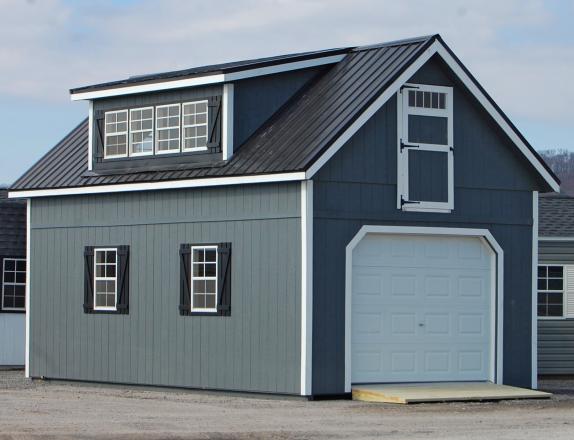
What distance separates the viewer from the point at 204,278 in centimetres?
2447

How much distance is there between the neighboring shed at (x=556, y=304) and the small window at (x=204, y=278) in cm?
920

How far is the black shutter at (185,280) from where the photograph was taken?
24.7 meters

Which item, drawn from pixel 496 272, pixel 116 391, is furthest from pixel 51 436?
pixel 496 272

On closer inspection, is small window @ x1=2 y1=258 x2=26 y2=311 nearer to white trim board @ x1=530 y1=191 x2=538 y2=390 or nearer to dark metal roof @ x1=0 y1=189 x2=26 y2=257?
dark metal roof @ x1=0 y1=189 x2=26 y2=257

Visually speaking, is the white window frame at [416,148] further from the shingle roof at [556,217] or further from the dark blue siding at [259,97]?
the shingle roof at [556,217]

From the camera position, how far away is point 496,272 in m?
25.0

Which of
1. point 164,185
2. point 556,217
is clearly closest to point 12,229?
point 164,185

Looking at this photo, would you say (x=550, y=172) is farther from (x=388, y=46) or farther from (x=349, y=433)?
(x=349, y=433)

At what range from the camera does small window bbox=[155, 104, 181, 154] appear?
83.3 ft

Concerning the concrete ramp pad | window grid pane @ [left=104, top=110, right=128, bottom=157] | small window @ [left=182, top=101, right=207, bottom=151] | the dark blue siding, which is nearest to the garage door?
the concrete ramp pad

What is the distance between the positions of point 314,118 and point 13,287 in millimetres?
11909

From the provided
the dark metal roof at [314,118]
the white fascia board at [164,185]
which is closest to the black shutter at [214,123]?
the dark metal roof at [314,118]

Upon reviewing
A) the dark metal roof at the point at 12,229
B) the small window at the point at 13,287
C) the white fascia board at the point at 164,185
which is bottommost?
the small window at the point at 13,287

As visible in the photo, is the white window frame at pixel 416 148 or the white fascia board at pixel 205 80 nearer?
the white window frame at pixel 416 148
